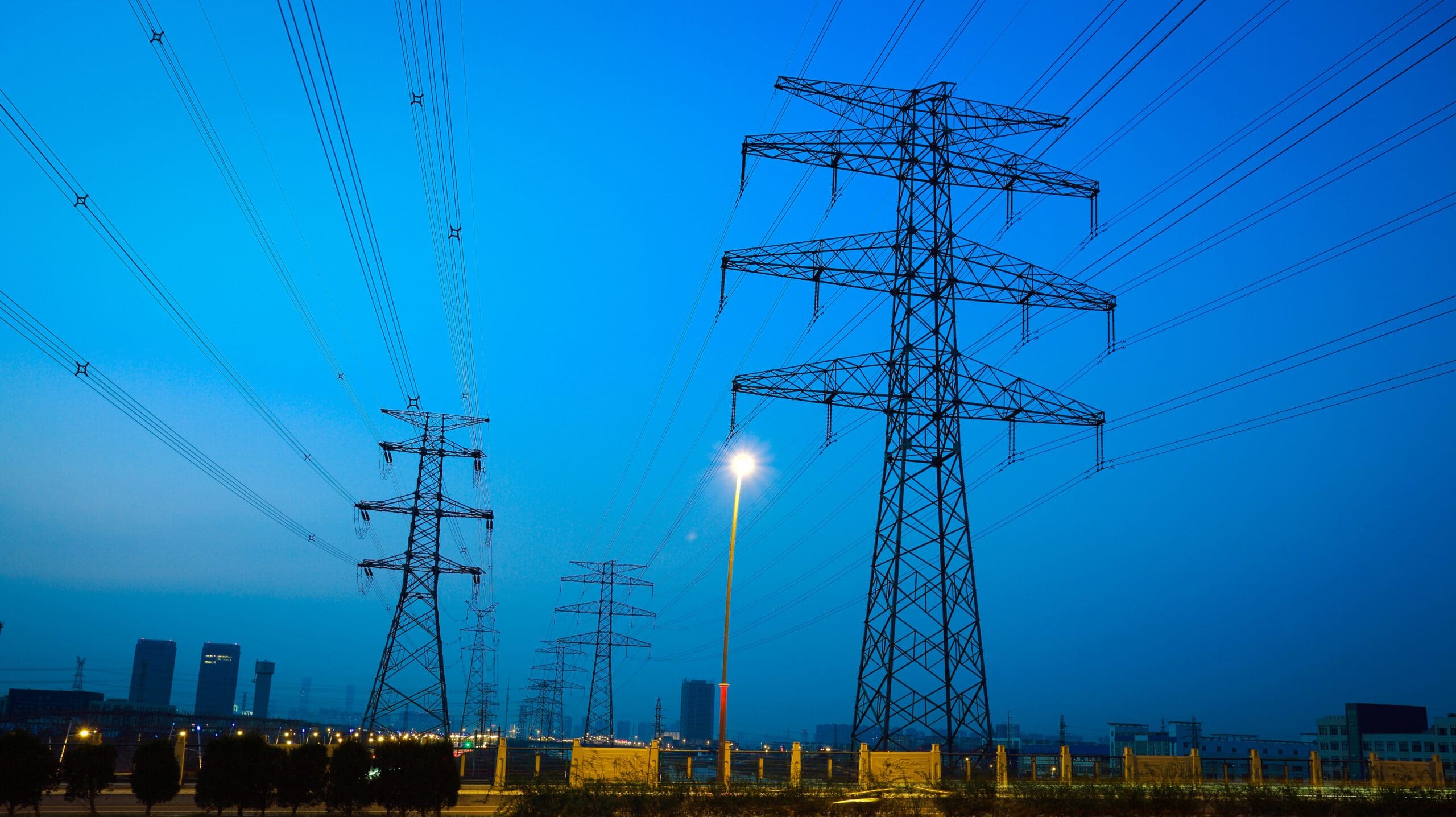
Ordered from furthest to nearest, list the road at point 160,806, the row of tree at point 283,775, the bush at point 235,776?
the road at point 160,806, the row of tree at point 283,775, the bush at point 235,776

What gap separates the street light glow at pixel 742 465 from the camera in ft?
103

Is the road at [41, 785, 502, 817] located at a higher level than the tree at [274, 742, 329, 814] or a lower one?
lower

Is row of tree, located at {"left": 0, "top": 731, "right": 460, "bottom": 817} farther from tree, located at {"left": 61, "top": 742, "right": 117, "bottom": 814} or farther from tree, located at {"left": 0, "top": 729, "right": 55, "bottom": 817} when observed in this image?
tree, located at {"left": 0, "top": 729, "right": 55, "bottom": 817}

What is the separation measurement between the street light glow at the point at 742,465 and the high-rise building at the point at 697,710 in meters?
143

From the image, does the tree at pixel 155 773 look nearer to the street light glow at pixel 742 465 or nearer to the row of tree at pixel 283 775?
the row of tree at pixel 283 775

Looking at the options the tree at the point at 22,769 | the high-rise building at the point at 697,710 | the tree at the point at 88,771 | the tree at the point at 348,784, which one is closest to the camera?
the tree at the point at 22,769

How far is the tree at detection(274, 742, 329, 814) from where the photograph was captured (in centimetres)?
2372

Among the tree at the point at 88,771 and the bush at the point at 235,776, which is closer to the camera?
the bush at the point at 235,776

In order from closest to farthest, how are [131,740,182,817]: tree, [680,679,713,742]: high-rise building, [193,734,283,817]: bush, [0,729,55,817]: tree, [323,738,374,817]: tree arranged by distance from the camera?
[0,729,55,817]: tree < [193,734,283,817]: bush < [131,740,182,817]: tree < [323,738,374,817]: tree < [680,679,713,742]: high-rise building

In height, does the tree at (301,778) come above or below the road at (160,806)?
above

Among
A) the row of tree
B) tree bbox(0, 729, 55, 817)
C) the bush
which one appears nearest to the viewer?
tree bbox(0, 729, 55, 817)

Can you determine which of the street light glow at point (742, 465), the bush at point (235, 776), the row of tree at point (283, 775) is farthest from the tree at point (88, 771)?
the street light glow at point (742, 465)

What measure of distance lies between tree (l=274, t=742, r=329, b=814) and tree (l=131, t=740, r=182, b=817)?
2342 mm

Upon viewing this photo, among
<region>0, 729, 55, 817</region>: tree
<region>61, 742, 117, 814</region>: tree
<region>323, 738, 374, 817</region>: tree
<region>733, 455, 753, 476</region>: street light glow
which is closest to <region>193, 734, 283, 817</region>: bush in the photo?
<region>323, 738, 374, 817</region>: tree
